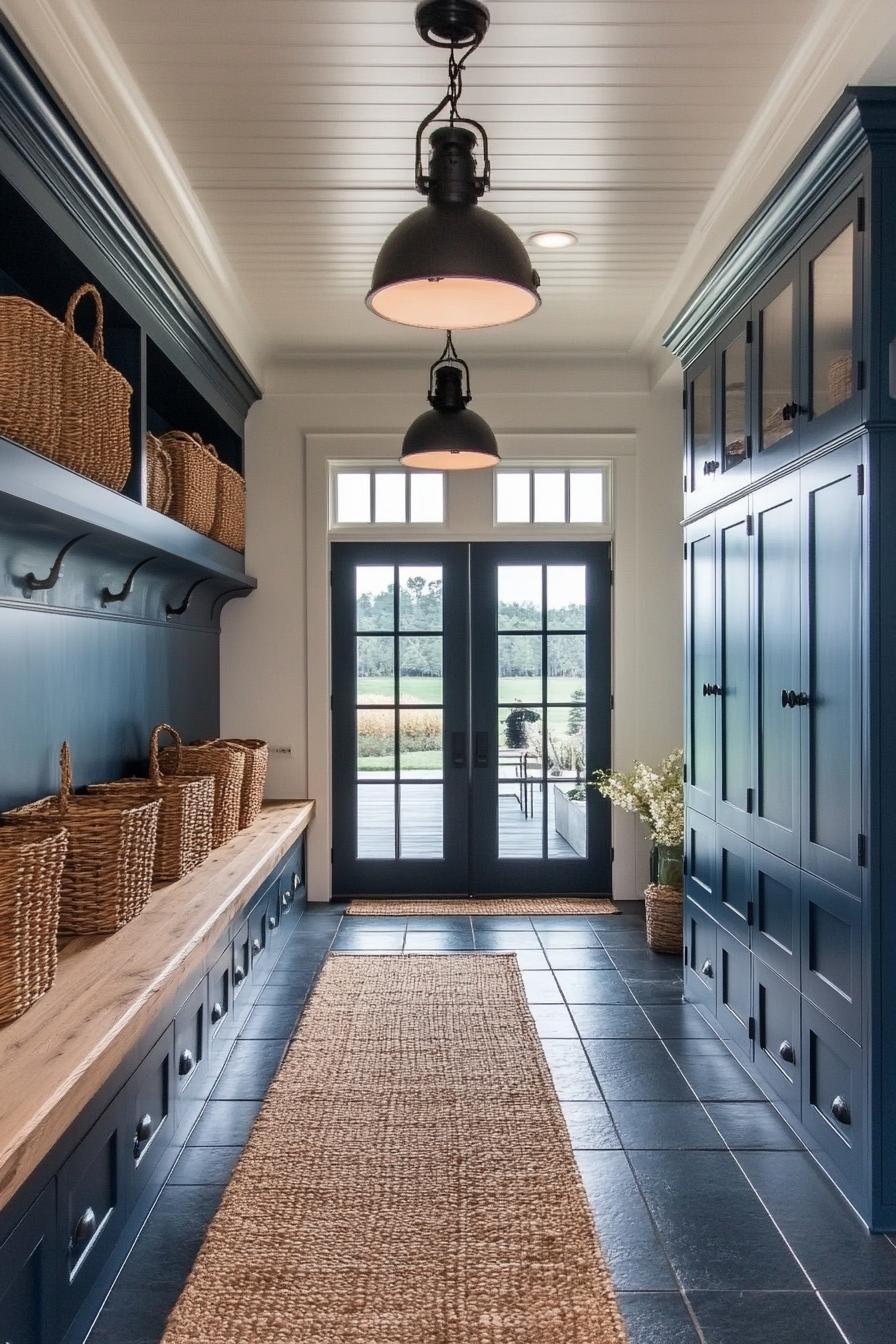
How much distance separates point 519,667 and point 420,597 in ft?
2.35

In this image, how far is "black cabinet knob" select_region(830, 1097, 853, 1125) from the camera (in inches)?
110

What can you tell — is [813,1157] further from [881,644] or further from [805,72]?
[805,72]

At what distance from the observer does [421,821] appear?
631 cm

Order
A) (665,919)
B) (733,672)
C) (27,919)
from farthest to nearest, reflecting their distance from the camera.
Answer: (665,919) < (733,672) < (27,919)

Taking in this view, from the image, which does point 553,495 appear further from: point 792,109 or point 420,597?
point 792,109

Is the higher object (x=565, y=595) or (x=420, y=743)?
(x=565, y=595)

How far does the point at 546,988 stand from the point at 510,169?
10.7ft

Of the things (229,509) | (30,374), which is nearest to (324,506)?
(229,509)

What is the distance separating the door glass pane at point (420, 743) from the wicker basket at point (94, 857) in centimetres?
329

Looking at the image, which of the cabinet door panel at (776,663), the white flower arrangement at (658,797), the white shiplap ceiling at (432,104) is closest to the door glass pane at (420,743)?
the white flower arrangement at (658,797)

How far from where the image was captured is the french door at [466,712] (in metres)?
6.29

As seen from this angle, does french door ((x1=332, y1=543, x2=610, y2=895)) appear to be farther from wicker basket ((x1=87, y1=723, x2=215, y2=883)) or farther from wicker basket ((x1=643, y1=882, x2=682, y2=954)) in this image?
wicker basket ((x1=87, y1=723, x2=215, y2=883))

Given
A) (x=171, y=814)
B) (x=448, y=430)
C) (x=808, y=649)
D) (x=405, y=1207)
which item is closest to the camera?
(x=405, y=1207)

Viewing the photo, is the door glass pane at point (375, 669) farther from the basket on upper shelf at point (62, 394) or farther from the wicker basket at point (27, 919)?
the wicker basket at point (27, 919)
